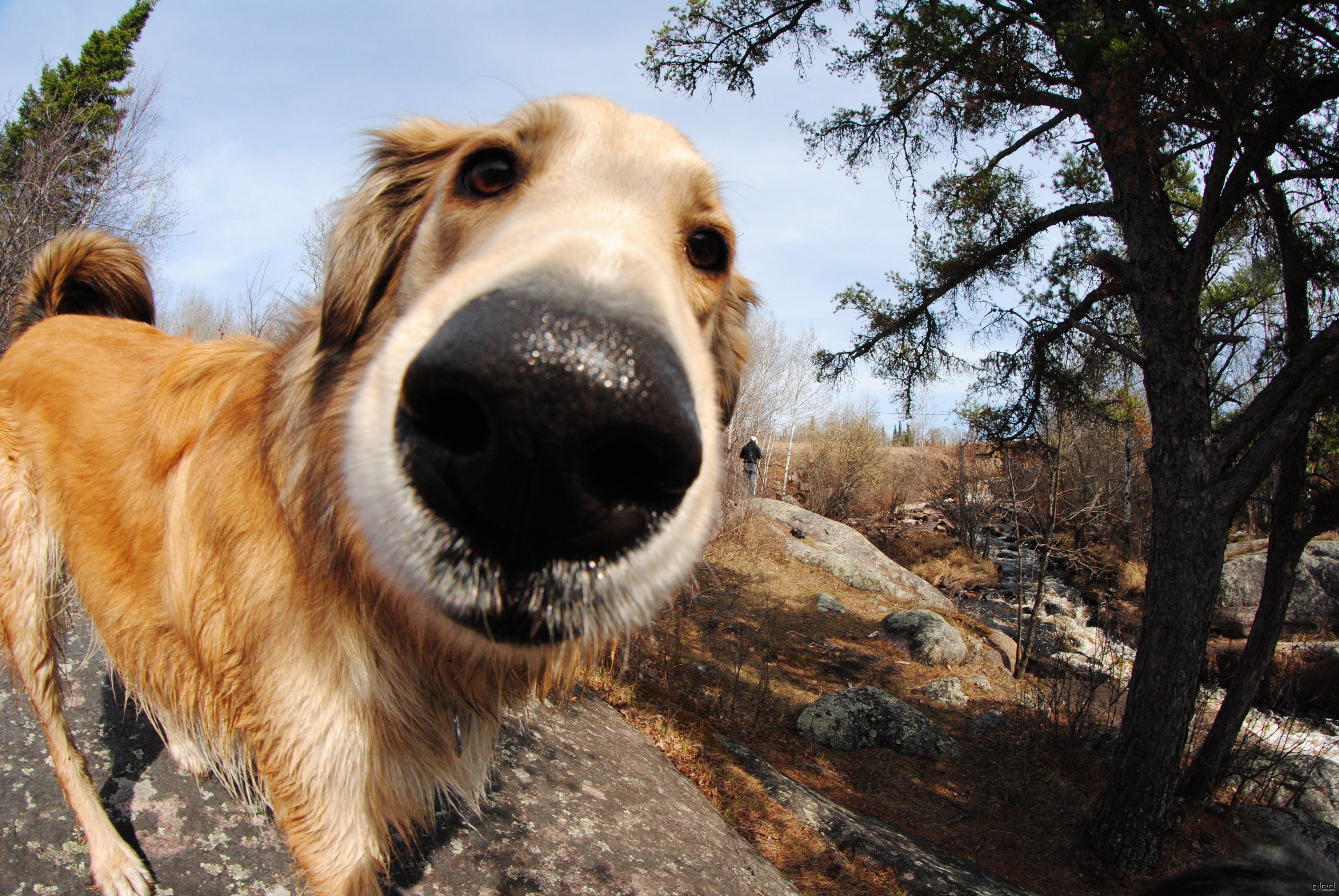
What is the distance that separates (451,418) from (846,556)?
20.4 meters

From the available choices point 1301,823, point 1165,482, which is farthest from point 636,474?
point 1301,823

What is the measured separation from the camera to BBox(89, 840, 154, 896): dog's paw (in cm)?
247

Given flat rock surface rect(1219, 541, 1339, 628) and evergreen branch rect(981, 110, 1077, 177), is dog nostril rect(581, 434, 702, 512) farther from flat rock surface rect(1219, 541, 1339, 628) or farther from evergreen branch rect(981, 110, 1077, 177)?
flat rock surface rect(1219, 541, 1339, 628)

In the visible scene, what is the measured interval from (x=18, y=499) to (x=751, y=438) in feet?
68.7

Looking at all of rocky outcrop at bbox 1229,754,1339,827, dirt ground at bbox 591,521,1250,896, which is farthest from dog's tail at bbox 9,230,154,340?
rocky outcrop at bbox 1229,754,1339,827

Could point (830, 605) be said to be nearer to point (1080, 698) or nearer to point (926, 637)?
point (926, 637)

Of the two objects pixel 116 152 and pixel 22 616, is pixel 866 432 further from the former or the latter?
pixel 22 616

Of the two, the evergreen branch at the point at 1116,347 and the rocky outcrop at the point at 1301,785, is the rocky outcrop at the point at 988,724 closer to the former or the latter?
the rocky outcrop at the point at 1301,785

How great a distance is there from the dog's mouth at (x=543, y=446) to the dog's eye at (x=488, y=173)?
43.2 inches

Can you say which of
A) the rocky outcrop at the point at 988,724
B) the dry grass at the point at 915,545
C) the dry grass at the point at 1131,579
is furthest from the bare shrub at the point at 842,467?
the rocky outcrop at the point at 988,724

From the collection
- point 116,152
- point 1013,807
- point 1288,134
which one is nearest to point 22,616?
point 1013,807

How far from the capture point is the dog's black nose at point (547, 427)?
0.96 meters

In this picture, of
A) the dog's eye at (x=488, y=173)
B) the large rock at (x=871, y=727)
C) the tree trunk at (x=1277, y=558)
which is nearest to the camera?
the dog's eye at (x=488, y=173)

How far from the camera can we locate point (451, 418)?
105 cm
